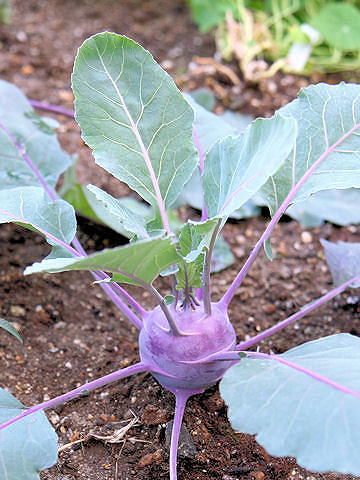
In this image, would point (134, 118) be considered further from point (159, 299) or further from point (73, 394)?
point (73, 394)

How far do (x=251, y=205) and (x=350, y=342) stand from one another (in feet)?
2.63

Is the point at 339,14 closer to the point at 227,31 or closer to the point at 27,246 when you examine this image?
the point at 227,31

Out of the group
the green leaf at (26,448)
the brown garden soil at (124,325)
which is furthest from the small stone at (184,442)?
the green leaf at (26,448)

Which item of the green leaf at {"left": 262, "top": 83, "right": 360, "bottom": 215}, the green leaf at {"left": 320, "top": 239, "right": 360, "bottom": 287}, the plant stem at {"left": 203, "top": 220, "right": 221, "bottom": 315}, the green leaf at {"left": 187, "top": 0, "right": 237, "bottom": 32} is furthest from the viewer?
the green leaf at {"left": 187, "top": 0, "right": 237, "bottom": 32}

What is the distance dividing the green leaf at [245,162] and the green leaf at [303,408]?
23 centimetres

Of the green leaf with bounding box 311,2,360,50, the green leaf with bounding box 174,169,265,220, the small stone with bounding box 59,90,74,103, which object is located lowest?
the green leaf with bounding box 174,169,265,220

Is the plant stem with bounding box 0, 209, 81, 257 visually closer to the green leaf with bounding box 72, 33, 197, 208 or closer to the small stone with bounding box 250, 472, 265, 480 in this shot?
the green leaf with bounding box 72, 33, 197, 208

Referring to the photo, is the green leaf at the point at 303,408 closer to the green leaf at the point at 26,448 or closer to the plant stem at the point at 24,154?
the green leaf at the point at 26,448

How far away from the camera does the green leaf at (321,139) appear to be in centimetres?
108

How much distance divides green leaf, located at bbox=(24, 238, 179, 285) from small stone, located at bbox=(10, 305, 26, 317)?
54 centimetres

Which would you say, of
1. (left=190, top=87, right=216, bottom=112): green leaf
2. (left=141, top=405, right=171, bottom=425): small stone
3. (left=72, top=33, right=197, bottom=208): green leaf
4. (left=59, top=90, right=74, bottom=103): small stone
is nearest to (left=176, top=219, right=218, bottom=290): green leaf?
(left=72, top=33, right=197, bottom=208): green leaf

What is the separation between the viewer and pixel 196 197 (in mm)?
1680

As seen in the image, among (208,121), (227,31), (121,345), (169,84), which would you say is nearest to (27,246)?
(121,345)

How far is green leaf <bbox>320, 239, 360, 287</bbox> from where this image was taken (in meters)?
1.24
